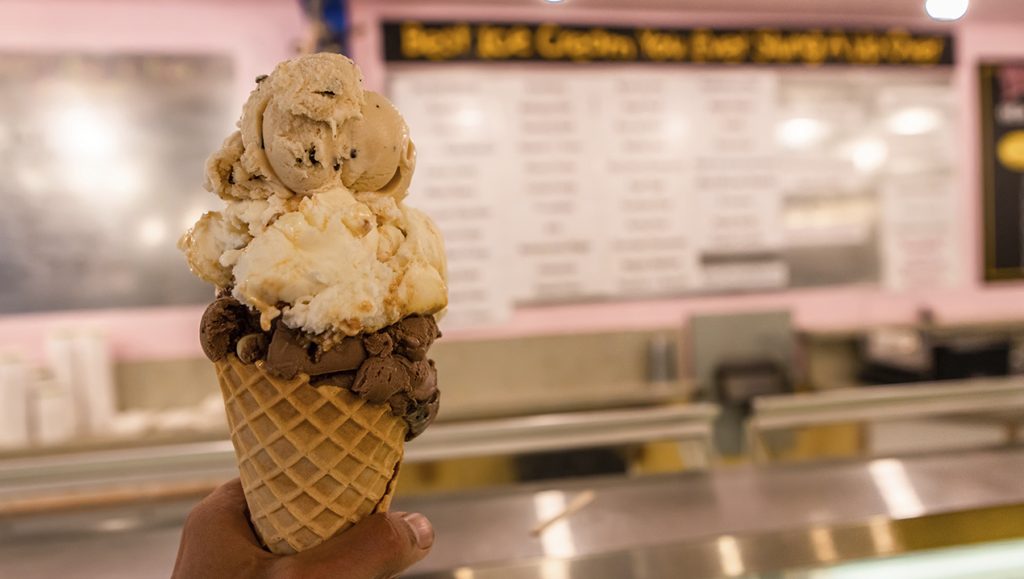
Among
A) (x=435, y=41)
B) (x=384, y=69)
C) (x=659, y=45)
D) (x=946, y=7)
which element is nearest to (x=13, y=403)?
(x=384, y=69)

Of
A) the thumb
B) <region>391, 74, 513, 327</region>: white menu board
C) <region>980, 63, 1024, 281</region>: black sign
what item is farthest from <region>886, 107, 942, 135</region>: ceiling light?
the thumb

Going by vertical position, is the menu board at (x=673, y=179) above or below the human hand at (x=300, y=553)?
above

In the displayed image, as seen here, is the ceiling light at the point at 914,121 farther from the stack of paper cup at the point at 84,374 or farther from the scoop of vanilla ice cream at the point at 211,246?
the stack of paper cup at the point at 84,374

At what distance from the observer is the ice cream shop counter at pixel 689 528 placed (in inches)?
47.1

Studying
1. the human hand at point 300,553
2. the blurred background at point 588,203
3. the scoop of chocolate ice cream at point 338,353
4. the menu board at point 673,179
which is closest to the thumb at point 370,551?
the human hand at point 300,553

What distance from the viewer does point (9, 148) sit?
349 cm

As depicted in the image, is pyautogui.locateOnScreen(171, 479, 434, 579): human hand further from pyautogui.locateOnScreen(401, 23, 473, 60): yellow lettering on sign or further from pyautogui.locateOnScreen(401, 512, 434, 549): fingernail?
pyautogui.locateOnScreen(401, 23, 473, 60): yellow lettering on sign

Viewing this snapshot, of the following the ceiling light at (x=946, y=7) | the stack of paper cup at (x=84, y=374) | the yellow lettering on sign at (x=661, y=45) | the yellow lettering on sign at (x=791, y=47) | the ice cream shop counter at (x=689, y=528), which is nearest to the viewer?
the ice cream shop counter at (x=689, y=528)

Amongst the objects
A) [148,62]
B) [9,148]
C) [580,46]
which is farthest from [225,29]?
[580,46]

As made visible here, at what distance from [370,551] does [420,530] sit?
0.29ft

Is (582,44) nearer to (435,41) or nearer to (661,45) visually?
(661,45)

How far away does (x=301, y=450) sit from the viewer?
103 cm

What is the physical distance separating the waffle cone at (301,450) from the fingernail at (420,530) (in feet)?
0.31

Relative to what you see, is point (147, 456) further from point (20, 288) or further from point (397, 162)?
point (20, 288)
